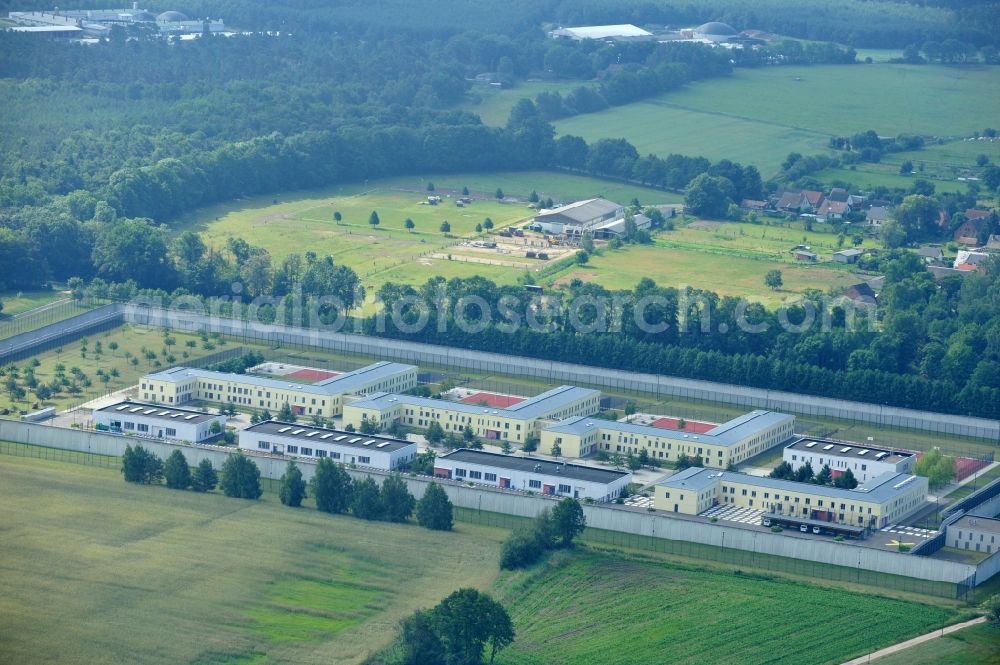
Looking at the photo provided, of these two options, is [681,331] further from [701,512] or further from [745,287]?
[701,512]

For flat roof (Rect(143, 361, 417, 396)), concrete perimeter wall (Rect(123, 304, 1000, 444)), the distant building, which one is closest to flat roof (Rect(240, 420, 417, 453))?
flat roof (Rect(143, 361, 417, 396))

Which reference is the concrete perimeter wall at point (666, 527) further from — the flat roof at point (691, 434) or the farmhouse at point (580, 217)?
the farmhouse at point (580, 217)

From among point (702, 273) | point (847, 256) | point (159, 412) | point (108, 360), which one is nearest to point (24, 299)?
point (108, 360)

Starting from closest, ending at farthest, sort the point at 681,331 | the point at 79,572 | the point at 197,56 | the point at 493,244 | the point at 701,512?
the point at 79,572, the point at 701,512, the point at 681,331, the point at 493,244, the point at 197,56

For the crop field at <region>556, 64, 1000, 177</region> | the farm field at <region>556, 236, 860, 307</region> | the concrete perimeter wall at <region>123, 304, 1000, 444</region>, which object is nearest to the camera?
the concrete perimeter wall at <region>123, 304, 1000, 444</region>

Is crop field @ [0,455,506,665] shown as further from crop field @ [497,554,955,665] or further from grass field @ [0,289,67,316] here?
grass field @ [0,289,67,316]

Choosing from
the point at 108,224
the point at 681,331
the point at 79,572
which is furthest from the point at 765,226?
the point at 79,572
